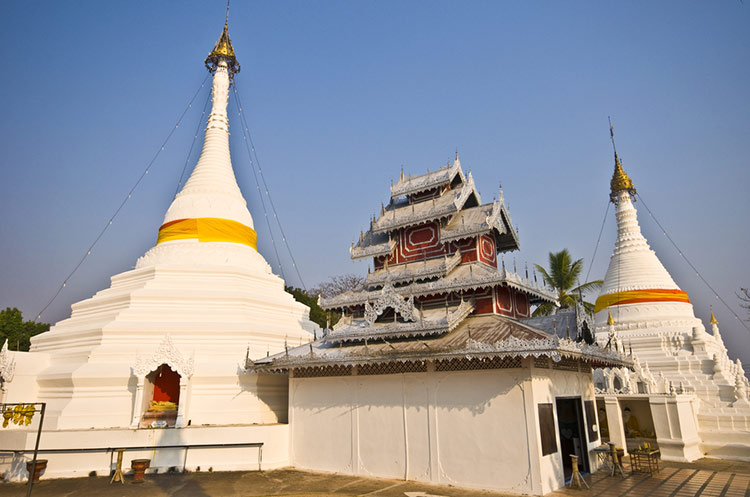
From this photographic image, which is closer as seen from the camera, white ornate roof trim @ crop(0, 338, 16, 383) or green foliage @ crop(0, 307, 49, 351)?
white ornate roof trim @ crop(0, 338, 16, 383)

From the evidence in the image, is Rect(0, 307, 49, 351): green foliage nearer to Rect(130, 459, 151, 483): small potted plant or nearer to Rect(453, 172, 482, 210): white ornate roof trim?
Rect(130, 459, 151, 483): small potted plant

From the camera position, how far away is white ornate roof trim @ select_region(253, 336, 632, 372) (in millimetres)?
11516

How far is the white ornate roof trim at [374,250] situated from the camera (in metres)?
18.7

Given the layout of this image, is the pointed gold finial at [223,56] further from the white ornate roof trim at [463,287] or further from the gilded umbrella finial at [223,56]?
the white ornate roof trim at [463,287]

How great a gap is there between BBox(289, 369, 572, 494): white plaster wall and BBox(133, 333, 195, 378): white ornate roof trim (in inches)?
141

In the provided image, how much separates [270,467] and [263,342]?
16.2ft

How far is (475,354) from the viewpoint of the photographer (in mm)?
12109

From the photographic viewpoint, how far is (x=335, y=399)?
50.0 feet

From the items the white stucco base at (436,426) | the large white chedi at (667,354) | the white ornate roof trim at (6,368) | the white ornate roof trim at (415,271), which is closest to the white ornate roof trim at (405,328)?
the white stucco base at (436,426)

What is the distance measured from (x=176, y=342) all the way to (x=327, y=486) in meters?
8.18

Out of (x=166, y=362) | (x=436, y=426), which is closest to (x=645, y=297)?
(x=436, y=426)

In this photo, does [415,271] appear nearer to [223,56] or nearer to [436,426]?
[436,426]

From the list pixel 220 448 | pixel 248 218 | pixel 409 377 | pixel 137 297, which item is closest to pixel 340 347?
pixel 409 377

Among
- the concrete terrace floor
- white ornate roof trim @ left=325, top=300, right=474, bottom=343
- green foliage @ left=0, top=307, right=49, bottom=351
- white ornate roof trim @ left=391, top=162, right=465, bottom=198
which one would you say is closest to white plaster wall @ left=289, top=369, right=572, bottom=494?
the concrete terrace floor
